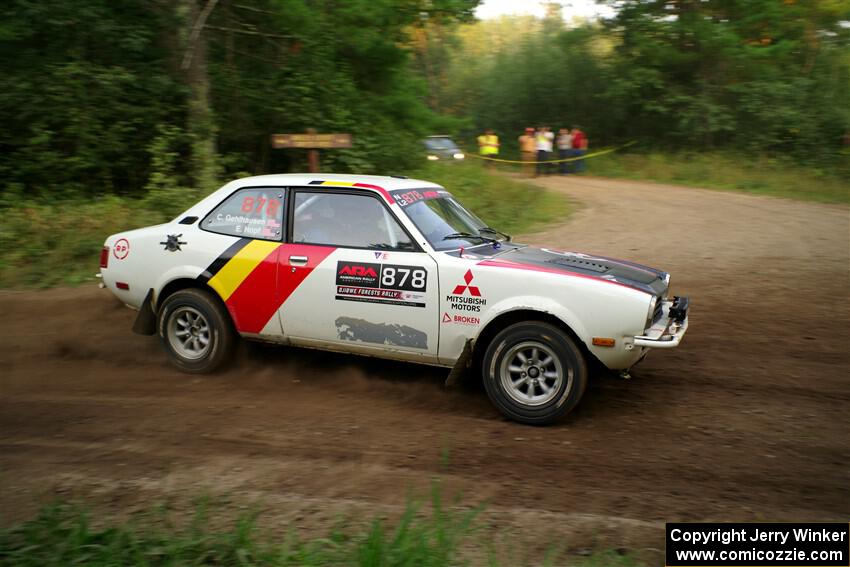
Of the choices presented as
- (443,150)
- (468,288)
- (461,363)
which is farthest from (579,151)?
(461,363)

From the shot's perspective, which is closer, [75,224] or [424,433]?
[424,433]

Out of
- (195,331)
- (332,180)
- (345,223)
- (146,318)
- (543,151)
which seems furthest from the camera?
(543,151)

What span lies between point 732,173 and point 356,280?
66.0 ft

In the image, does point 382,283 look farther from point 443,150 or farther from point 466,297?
point 443,150

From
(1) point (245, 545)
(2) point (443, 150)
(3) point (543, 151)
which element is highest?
(3) point (543, 151)

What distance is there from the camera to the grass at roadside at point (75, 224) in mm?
10156

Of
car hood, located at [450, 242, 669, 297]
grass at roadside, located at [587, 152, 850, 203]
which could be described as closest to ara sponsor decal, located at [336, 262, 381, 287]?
car hood, located at [450, 242, 669, 297]

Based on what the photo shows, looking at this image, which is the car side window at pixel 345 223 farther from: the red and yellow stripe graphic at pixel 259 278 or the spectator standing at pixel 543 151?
the spectator standing at pixel 543 151

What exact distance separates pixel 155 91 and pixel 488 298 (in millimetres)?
10629

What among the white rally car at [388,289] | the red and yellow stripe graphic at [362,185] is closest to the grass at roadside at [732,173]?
the white rally car at [388,289]

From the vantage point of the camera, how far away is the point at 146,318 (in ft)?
22.3

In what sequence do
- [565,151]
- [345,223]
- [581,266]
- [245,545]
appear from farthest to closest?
1. [565,151]
2. [345,223]
3. [581,266]
4. [245,545]

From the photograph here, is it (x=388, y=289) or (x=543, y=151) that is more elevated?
(x=543, y=151)

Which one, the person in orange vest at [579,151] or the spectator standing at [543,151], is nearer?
the spectator standing at [543,151]
